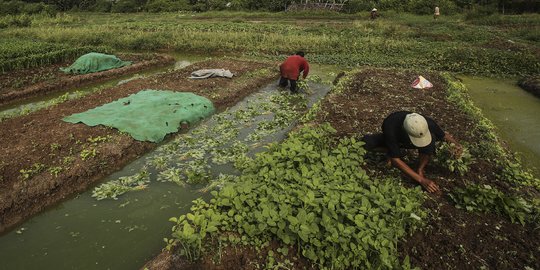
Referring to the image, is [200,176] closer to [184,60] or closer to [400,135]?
[400,135]

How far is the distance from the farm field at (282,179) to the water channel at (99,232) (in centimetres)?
3

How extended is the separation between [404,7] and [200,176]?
89.8 ft

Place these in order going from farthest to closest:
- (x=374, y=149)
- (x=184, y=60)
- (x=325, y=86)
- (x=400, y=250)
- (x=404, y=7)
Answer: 1. (x=404, y=7)
2. (x=184, y=60)
3. (x=325, y=86)
4. (x=374, y=149)
5. (x=400, y=250)

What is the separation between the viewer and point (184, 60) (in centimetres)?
1525

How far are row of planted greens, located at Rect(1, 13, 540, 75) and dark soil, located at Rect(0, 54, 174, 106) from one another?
4.70m

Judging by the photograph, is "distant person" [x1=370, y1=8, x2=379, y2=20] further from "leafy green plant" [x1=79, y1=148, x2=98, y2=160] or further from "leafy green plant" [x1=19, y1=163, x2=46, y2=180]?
"leafy green plant" [x1=19, y1=163, x2=46, y2=180]

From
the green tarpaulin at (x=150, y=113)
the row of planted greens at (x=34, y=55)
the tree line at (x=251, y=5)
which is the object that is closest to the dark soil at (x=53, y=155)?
the green tarpaulin at (x=150, y=113)

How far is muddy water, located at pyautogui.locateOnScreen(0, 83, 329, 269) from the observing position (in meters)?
4.08

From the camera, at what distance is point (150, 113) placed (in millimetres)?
7512

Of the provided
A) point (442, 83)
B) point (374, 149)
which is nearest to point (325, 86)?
point (442, 83)

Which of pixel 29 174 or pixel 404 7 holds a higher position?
pixel 404 7

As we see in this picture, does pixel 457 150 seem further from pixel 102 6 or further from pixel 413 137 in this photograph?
pixel 102 6

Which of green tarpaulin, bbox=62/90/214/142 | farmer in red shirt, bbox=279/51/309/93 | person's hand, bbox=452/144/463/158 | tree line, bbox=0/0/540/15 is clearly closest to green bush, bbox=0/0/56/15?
tree line, bbox=0/0/540/15

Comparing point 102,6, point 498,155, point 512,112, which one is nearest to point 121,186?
point 498,155
